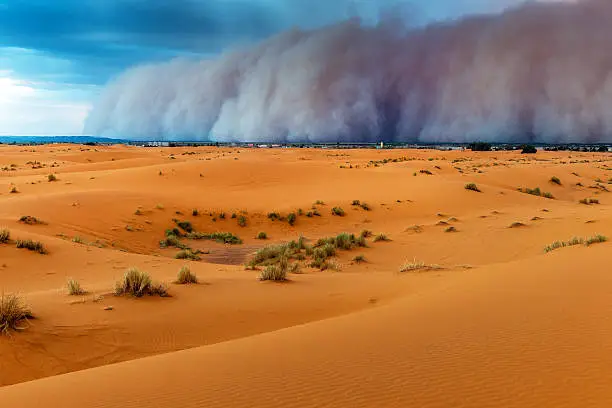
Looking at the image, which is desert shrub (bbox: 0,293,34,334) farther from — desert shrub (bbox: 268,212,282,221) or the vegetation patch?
desert shrub (bbox: 268,212,282,221)

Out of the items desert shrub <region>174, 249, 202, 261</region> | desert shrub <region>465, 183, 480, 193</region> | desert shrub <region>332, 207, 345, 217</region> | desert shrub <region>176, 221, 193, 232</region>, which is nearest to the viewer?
desert shrub <region>174, 249, 202, 261</region>

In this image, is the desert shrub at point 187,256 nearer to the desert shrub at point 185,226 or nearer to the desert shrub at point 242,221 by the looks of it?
the desert shrub at point 185,226

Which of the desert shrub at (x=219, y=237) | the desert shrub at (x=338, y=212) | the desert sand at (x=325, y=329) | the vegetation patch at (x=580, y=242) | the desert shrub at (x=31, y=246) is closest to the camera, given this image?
the desert sand at (x=325, y=329)

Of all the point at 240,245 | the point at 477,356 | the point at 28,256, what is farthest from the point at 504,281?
the point at 240,245

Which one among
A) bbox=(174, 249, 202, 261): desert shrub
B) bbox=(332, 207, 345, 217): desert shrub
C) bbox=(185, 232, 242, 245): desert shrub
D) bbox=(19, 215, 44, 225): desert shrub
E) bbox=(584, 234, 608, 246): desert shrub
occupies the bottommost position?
bbox=(185, 232, 242, 245): desert shrub

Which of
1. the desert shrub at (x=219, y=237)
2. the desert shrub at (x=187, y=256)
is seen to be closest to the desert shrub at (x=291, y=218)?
the desert shrub at (x=219, y=237)

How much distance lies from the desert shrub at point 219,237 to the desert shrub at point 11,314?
14975mm

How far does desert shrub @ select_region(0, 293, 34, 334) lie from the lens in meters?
6.86

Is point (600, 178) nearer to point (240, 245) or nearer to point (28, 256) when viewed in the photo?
point (240, 245)

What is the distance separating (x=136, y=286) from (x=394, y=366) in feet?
18.2

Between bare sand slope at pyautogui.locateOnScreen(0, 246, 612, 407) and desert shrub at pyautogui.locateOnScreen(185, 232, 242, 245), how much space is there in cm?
1452

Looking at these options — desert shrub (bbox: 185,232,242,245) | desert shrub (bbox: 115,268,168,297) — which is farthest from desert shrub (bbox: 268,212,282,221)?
desert shrub (bbox: 115,268,168,297)

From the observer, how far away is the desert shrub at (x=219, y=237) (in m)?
22.4

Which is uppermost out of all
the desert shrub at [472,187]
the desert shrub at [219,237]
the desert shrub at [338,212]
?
the desert shrub at [472,187]
